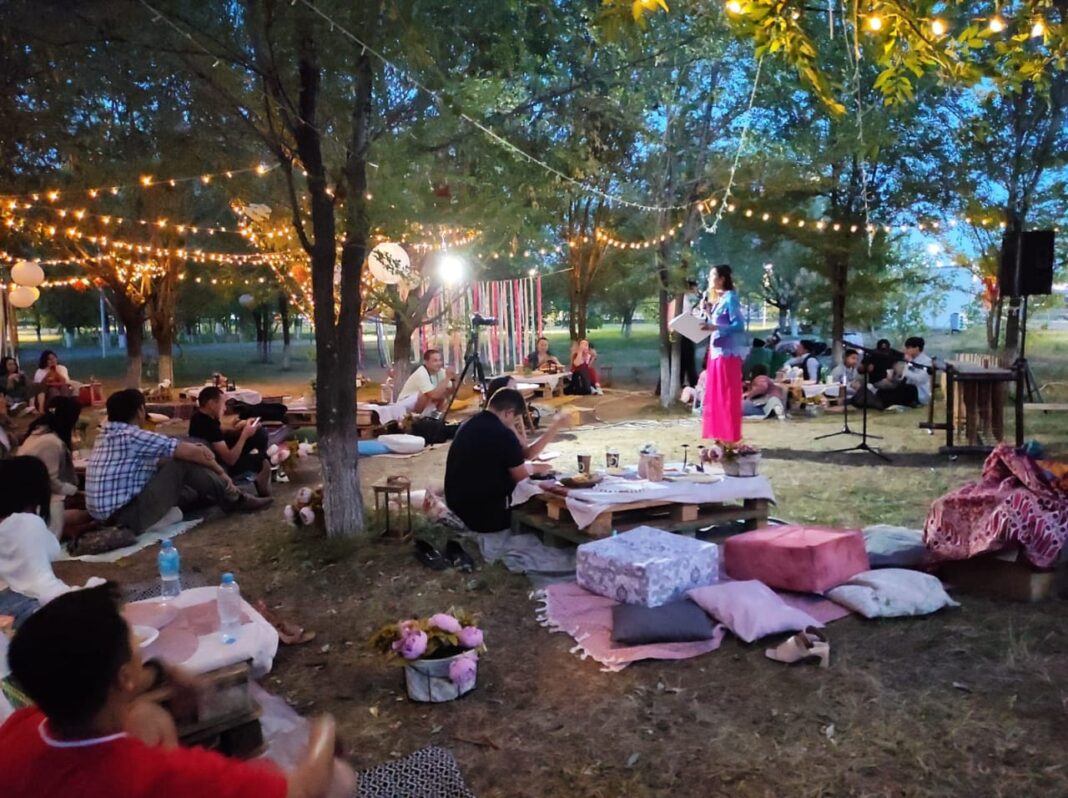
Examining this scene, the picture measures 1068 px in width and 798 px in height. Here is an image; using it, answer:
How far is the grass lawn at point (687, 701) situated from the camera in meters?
3.23

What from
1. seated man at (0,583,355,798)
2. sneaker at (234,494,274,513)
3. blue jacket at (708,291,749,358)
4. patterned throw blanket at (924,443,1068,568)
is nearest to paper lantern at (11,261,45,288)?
sneaker at (234,494,274,513)

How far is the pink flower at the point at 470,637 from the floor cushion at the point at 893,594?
7.04 feet

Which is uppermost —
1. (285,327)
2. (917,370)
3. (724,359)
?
(285,327)

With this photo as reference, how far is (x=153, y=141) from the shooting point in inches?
296

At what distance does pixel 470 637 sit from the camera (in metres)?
3.98

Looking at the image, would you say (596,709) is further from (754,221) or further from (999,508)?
(754,221)

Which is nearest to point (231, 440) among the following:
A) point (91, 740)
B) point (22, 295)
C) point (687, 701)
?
point (687, 701)

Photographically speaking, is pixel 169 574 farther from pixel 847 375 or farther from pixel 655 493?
pixel 847 375

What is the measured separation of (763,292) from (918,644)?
32046mm

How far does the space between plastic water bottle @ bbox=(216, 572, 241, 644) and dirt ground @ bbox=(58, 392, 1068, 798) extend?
0.61 m

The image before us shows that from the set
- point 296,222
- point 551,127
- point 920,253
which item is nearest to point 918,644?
point 296,222

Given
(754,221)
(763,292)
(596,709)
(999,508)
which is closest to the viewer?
(596,709)

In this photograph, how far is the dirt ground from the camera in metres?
3.23

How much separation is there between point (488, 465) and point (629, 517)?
3.52 ft
